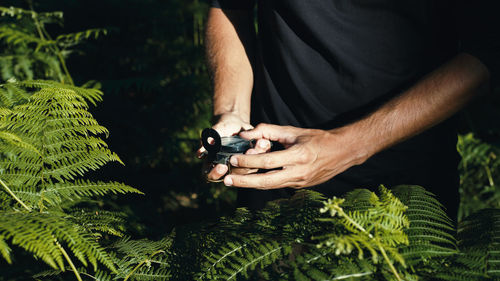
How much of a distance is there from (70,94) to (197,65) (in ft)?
8.10

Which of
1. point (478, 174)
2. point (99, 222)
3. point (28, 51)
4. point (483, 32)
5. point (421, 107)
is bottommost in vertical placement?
point (478, 174)

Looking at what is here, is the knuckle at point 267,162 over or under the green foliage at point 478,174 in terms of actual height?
over

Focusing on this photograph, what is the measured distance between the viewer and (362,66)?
1.66 m

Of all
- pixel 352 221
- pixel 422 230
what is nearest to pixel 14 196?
pixel 352 221

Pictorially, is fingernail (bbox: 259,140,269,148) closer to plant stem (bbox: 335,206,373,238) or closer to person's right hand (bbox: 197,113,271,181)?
person's right hand (bbox: 197,113,271,181)

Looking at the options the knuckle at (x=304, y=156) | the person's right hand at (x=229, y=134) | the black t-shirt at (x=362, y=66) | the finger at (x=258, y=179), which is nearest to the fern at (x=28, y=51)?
the person's right hand at (x=229, y=134)

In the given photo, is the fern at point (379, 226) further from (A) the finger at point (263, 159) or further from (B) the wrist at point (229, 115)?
(B) the wrist at point (229, 115)

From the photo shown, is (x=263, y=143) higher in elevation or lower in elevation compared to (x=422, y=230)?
higher

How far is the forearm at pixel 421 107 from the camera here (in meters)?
1.33

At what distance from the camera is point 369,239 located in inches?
35.8

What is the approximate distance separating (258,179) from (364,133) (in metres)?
0.52

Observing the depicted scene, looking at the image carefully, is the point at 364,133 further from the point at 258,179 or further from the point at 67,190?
the point at 67,190

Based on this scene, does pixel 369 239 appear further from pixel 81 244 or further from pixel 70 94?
pixel 70 94

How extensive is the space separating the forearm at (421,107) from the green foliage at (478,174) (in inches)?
81.1
